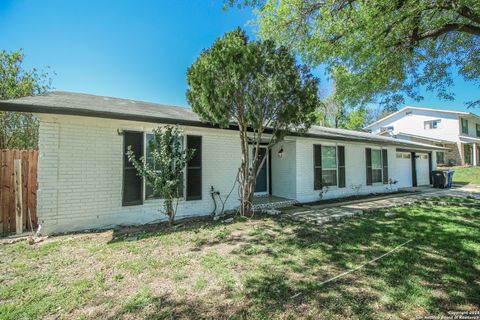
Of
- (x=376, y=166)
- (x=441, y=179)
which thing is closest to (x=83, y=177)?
(x=376, y=166)

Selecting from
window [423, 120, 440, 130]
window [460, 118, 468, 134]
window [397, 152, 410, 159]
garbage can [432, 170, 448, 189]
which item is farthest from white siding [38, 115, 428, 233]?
window [460, 118, 468, 134]

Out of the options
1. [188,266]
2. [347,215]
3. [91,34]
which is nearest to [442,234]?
[347,215]

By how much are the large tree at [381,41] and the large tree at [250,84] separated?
1.42 metres

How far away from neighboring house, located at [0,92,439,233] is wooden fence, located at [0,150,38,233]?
1034 millimetres

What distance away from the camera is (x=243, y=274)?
10.7ft

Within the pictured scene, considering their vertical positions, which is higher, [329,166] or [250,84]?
[250,84]

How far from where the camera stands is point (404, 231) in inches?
208

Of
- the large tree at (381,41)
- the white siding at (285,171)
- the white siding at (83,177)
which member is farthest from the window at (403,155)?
the white siding at (83,177)

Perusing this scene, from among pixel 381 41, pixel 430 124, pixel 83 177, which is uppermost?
pixel 430 124

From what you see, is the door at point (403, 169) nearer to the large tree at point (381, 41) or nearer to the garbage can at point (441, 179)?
the garbage can at point (441, 179)

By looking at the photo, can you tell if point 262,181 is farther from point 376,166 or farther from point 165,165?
point 376,166

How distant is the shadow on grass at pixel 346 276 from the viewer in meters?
2.48

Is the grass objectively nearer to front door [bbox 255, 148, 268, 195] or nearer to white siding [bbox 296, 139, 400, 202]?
white siding [bbox 296, 139, 400, 202]

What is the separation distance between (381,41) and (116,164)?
303 inches
